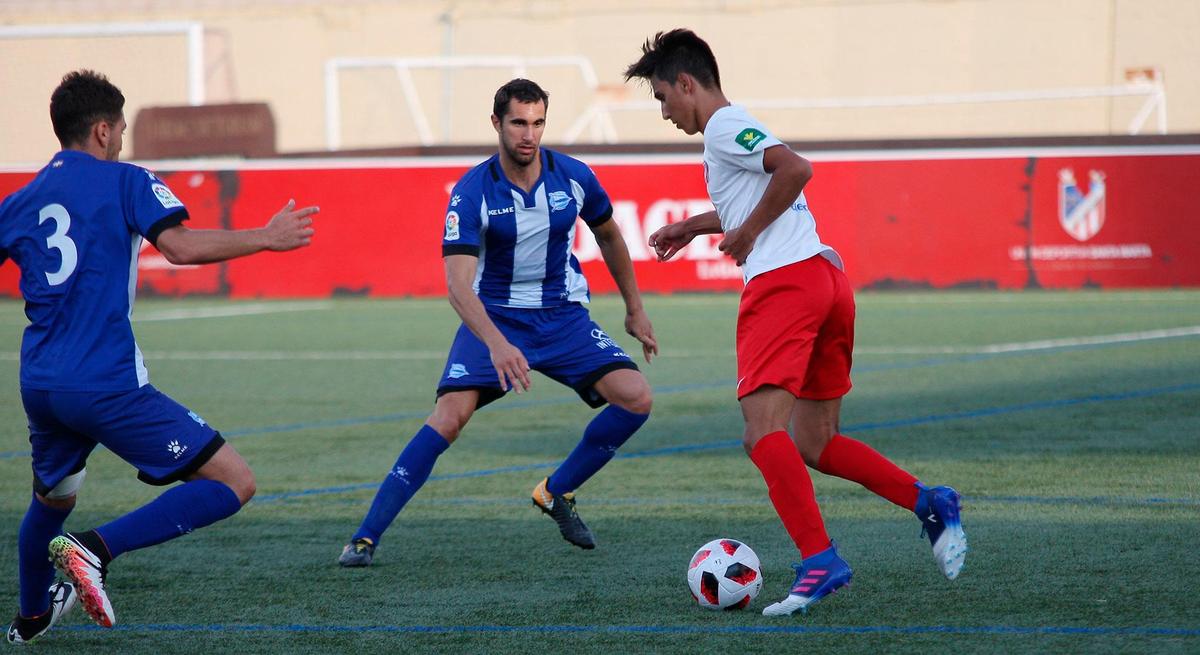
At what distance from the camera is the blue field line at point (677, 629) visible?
14.8 ft

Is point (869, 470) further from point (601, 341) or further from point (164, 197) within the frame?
point (164, 197)

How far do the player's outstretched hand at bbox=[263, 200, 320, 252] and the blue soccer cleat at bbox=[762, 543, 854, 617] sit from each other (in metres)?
1.84

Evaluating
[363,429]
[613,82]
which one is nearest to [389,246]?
[363,429]

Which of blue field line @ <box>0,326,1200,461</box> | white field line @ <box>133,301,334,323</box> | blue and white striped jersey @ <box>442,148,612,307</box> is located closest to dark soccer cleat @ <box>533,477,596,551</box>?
blue and white striped jersey @ <box>442,148,612,307</box>

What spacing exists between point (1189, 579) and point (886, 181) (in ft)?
44.6

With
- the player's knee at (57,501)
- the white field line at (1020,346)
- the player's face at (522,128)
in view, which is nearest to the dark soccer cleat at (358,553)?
the player's knee at (57,501)

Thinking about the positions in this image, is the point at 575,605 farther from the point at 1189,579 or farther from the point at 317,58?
the point at 317,58

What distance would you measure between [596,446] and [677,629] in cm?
166

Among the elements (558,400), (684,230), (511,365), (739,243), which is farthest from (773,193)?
(558,400)

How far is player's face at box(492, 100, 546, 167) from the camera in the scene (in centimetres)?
605

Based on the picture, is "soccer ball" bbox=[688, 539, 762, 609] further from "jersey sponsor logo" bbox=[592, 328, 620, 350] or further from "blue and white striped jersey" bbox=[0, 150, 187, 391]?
"blue and white striped jersey" bbox=[0, 150, 187, 391]

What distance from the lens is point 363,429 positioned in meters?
9.59

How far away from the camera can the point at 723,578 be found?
A: 500 cm

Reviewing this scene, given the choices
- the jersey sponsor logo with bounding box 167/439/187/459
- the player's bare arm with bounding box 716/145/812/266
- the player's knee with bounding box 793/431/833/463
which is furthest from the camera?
the player's knee with bounding box 793/431/833/463
